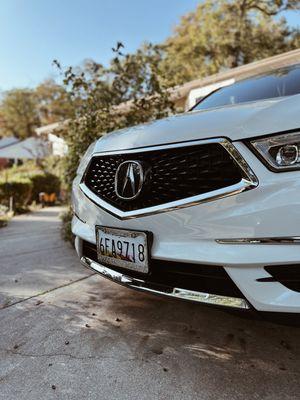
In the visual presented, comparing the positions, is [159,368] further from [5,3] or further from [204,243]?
[5,3]

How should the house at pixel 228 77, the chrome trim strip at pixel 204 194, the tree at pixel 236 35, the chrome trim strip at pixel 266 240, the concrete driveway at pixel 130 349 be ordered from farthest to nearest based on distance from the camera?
the tree at pixel 236 35 < the house at pixel 228 77 < the concrete driveway at pixel 130 349 < the chrome trim strip at pixel 204 194 < the chrome trim strip at pixel 266 240

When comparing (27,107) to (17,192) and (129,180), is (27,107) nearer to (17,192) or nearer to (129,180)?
(17,192)

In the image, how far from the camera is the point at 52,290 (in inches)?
116

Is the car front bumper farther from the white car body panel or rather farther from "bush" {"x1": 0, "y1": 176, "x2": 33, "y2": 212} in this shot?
"bush" {"x1": 0, "y1": 176, "x2": 33, "y2": 212}

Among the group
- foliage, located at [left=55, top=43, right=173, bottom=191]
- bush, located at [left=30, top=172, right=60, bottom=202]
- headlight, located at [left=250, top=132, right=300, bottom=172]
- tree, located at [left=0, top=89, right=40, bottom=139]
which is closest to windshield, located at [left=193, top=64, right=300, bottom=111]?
headlight, located at [left=250, top=132, right=300, bottom=172]

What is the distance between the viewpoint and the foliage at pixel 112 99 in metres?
5.15

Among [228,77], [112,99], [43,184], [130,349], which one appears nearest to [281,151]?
[130,349]

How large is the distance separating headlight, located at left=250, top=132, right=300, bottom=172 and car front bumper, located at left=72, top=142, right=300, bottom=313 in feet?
0.12

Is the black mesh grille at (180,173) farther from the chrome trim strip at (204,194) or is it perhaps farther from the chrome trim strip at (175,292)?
the chrome trim strip at (175,292)

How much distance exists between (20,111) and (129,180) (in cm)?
4288

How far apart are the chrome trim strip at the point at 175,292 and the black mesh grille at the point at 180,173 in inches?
16.3

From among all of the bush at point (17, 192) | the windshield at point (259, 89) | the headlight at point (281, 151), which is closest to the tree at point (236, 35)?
the bush at point (17, 192)

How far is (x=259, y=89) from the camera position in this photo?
9.73 feet

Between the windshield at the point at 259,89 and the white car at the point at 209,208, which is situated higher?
the windshield at the point at 259,89
